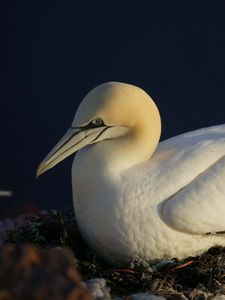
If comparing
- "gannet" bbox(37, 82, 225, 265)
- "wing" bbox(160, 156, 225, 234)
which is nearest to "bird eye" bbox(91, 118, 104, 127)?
"gannet" bbox(37, 82, 225, 265)

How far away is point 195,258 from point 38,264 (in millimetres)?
1036

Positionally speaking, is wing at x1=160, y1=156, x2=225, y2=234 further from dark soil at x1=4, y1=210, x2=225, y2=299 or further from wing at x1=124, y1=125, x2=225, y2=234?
dark soil at x1=4, y1=210, x2=225, y2=299

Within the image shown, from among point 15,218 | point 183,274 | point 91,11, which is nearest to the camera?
point 183,274

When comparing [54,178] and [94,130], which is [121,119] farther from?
[54,178]

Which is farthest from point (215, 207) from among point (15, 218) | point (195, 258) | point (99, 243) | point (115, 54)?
point (115, 54)

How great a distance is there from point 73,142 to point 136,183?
0.24 m

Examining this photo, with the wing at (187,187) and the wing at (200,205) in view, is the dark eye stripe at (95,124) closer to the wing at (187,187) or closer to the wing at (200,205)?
the wing at (187,187)

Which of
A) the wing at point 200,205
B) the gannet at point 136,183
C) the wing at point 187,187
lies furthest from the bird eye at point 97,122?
the wing at point 200,205

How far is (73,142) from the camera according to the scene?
2.17 m

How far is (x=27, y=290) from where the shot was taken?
48.7 inches

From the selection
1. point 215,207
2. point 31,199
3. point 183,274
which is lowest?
point 31,199

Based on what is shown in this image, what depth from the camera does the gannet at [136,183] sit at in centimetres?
210

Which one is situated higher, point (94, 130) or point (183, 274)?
point (94, 130)

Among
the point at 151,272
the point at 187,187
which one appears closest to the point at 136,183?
the point at 187,187
